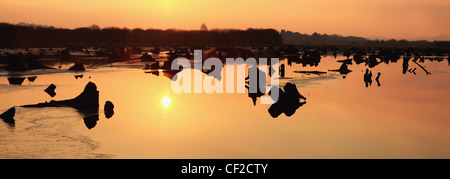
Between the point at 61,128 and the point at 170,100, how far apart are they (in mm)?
7703

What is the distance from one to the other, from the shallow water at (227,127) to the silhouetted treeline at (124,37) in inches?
3656

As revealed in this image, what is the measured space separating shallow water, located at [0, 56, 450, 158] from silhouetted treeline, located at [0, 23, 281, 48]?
92873 millimetres

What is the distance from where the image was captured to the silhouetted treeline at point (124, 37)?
389 ft

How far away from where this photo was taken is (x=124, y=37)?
486 ft

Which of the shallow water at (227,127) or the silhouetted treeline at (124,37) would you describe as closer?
the shallow water at (227,127)

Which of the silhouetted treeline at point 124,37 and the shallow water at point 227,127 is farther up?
the silhouetted treeline at point 124,37

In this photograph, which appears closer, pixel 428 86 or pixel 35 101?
pixel 35 101

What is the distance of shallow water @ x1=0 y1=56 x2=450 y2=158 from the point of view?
1255 cm

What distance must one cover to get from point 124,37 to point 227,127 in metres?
137

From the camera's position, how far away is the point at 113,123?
16.1 m

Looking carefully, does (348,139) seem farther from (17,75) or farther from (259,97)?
(17,75)

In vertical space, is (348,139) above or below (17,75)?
below

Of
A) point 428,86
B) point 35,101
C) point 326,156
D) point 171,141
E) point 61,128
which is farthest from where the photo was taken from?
point 428,86
